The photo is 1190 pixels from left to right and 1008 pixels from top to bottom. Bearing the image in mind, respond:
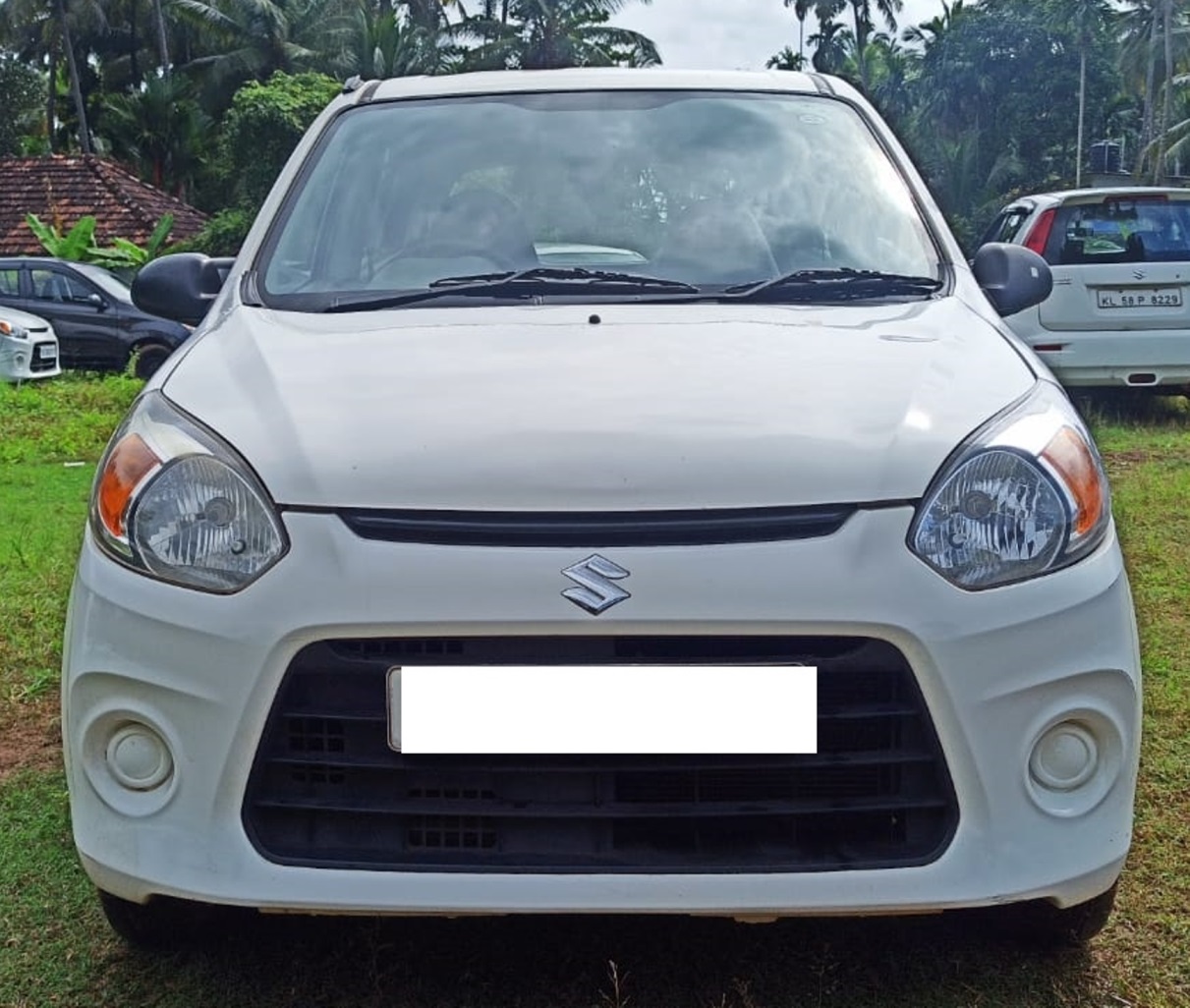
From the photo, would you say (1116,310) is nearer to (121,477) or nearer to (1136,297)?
(1136,297)

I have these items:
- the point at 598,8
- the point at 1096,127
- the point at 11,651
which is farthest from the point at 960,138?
the point at 11,651

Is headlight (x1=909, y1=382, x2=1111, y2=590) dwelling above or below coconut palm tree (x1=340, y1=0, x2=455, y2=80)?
above

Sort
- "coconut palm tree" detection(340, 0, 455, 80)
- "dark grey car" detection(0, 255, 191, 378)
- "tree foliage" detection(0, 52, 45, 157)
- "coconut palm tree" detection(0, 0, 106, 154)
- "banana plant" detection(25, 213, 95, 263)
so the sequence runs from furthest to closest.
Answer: "tree foliage" detection(0, 52, 45, 157) < "coconut palm tree" detection(0, 0, 106, 154) < "coconut palm tree" detection(340, 0, 455, 80) < "banana plant" detection(25, 213, 95, 263) < "dark grey car" detection(0, 255, 191, 378)

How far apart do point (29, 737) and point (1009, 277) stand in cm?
263

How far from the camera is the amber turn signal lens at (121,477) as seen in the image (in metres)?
2.18

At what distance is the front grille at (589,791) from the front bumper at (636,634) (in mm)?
29

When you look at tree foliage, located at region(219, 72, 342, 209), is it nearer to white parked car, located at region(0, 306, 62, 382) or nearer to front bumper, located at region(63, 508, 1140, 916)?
white parked car, located at region(0, 306, 62, 382)

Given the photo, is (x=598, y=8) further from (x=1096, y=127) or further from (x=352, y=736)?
(x=352, y=736)

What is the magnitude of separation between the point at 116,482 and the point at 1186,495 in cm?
568

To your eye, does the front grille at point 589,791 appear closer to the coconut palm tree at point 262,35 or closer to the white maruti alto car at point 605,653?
the white maruti alto car at point 605,653

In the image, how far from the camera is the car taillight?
9.12m

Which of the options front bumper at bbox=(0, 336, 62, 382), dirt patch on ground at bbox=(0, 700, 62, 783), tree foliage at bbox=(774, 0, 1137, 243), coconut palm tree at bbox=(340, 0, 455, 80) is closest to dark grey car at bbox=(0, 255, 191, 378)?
front bumper at bbox=(0, 336, 62, 382)

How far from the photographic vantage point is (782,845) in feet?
6.81

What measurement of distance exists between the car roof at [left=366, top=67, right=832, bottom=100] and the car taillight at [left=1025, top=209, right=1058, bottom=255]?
587 centimetres
